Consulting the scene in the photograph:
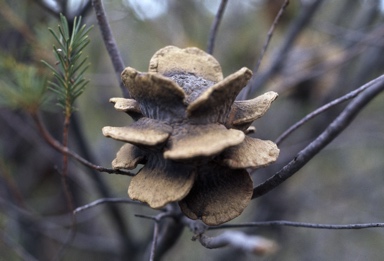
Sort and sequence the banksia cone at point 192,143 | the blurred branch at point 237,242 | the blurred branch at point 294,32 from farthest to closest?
the blurred branch at point 294,32, the blurred branch at point 237,242, the banksia cone at point 192,143

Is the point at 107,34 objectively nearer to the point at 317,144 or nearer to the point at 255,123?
the point at 317,144

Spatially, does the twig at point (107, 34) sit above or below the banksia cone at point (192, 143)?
above

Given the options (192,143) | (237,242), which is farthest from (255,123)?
(192,143)

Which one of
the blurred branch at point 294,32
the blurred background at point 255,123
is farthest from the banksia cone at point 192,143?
the blurred branch at point 294,32

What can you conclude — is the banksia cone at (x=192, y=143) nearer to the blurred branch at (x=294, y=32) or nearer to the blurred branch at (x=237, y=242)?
the blurred branch at (x=237, y=242)

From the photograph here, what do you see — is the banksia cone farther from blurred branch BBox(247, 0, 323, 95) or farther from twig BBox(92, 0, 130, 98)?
blurred branch BBox(247, 0, 323, 95)

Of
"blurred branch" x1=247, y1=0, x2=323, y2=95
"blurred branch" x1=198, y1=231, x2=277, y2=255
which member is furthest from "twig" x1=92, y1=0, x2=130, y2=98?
"blurred branch" x1=247, y1=0, x2=323, y2=95

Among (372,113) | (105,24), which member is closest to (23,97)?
(105,24)

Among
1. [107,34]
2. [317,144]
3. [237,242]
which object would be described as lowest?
[237,242]
